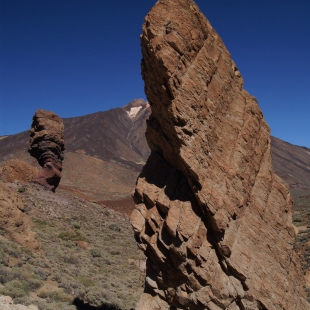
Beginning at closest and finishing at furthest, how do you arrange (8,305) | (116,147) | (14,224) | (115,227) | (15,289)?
(8,305)
(15,289)
(14,224)
(115,227)
(116,147)

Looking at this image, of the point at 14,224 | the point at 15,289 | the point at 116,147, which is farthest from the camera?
the point at 116,147

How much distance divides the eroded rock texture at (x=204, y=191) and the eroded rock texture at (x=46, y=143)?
20.6 meters

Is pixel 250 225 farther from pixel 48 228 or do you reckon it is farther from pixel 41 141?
pixel 41 141

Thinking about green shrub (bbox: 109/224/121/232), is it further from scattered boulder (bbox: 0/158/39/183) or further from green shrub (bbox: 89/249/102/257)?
scattered boulder (bbox: 0/158/39/183)

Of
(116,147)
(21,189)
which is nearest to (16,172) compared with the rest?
(21,189)

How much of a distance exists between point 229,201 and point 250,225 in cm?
93

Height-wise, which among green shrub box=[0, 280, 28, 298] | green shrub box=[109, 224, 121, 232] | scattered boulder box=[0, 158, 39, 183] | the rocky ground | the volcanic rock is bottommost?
the volcanic rock

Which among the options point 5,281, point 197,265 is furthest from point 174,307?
point 5,281

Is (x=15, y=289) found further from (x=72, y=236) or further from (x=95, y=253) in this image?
(x=72, y=236)

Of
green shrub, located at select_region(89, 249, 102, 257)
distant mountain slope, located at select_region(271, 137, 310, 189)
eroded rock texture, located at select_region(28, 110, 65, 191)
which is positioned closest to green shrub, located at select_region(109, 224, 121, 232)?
eroded rock texture, located at select_region(28, 110, 65, 191)

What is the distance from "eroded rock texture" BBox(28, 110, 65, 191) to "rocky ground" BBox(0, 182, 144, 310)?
135 centimetres

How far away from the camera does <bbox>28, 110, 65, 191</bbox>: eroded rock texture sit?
27.4 m

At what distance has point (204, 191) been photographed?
7.42 m

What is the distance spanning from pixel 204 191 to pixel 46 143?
22.5 m
